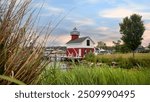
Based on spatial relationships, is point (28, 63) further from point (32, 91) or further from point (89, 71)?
point (89, 71)

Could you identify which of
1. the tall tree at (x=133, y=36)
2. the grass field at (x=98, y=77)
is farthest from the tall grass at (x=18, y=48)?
the tall tree at (x=133, y=36)

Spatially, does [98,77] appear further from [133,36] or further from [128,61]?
[133,36]

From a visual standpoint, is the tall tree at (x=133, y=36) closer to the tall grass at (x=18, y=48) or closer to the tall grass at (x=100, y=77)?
the tall grass at (x=100, y=77)

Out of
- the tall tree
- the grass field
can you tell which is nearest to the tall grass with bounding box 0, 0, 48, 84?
the grass field

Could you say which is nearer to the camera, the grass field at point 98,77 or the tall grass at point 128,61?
the grass field at point 98,77

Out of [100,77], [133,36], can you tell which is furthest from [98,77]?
[133,36]

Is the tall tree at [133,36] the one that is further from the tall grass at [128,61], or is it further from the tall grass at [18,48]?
the tall grass at [18,48]

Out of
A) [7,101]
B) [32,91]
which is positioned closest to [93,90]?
[32,91]

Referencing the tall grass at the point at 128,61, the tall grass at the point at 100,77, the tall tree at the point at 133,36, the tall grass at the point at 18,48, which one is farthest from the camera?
the tall tree at the point at 133,36

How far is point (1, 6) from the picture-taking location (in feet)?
6.64

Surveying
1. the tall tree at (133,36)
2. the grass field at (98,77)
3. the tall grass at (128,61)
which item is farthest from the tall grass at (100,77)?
the tall tree at (133,36)

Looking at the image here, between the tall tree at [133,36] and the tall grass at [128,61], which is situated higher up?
the tall tree at [133,36]

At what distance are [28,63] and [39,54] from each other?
10 centimetres

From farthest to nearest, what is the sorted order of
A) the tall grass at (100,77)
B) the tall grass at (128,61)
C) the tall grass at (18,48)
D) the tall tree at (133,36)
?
1. the tall tree at (133,36)
2. the tall grass at (128,61)
3. the tall grass at (100,77)
4. the tall grass at (18,48)
